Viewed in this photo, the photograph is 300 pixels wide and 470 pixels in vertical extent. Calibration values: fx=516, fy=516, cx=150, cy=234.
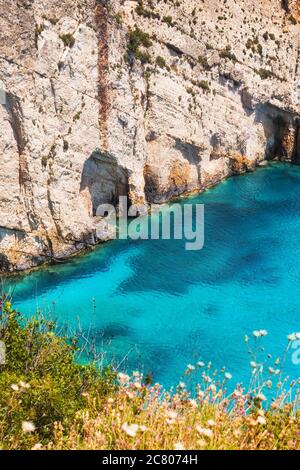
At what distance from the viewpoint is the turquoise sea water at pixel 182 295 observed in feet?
69.5

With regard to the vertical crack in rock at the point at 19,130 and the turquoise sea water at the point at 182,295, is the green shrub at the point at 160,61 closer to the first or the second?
the turquoise sea water at the point at 182,295

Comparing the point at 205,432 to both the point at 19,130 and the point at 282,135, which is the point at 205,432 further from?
the point at 282,135

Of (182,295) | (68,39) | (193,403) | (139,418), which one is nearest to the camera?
(193,403)

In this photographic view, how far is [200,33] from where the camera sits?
38.7m

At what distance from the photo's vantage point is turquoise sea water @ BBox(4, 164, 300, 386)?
2119 centimetres

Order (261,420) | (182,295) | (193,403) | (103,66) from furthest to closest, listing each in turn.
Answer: (103,66), (182,295), (193,403), (261,420)

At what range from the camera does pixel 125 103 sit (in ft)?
105

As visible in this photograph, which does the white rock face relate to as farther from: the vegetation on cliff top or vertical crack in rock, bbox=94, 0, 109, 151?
the vegetation on cliff top

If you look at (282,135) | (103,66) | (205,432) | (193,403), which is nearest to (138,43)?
(103,66)

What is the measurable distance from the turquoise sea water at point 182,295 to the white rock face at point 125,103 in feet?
8.97

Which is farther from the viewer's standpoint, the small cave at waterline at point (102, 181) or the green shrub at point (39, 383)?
the small cave at waterline at point (102, 181)

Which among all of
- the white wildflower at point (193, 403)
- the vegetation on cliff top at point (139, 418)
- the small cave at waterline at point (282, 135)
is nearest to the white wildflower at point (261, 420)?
the vegetation on cliff top at point (139, 418)

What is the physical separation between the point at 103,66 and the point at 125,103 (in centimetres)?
284
